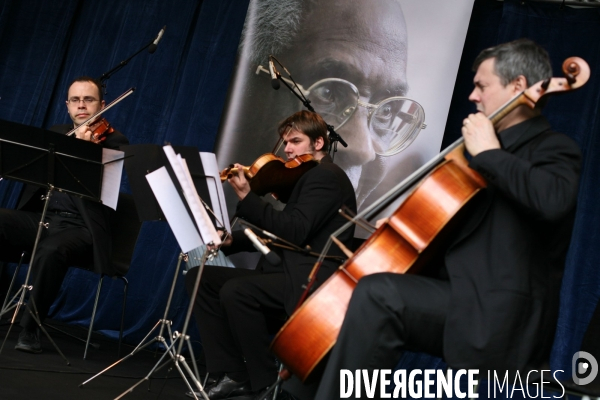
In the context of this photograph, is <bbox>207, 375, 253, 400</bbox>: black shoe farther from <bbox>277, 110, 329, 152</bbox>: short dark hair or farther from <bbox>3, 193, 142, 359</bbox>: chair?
<bbox>277, 110, 329, 152</bbox>: short dark hair

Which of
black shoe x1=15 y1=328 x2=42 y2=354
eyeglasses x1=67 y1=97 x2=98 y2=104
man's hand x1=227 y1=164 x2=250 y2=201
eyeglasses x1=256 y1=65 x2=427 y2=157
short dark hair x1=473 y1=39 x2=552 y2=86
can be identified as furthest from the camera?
eyeglasses x1=256 y1=65 x2=427 y2=157

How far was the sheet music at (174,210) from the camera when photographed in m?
2.46

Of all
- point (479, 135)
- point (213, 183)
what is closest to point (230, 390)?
point (213, 183)

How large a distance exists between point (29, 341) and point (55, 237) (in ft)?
1.76

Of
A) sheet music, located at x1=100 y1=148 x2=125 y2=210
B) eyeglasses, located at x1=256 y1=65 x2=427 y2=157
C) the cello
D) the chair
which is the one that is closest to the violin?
sheet music, located at x1=100 y1=148 x2=125 y2=210

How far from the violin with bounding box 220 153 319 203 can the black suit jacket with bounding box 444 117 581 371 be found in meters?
1.38

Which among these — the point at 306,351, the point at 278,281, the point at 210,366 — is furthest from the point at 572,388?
the point at 210,366

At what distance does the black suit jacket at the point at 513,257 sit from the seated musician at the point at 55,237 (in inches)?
84.4

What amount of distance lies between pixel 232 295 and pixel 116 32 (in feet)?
9.88

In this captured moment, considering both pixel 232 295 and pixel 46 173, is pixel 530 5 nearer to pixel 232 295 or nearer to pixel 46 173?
pixel 232 295

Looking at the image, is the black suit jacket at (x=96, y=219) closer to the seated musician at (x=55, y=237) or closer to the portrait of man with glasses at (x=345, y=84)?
the seated musician at (x=55, y=237)

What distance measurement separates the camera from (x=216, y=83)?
477 cm

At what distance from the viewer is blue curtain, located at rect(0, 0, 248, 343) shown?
15.3 feet

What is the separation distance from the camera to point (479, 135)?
194cm
